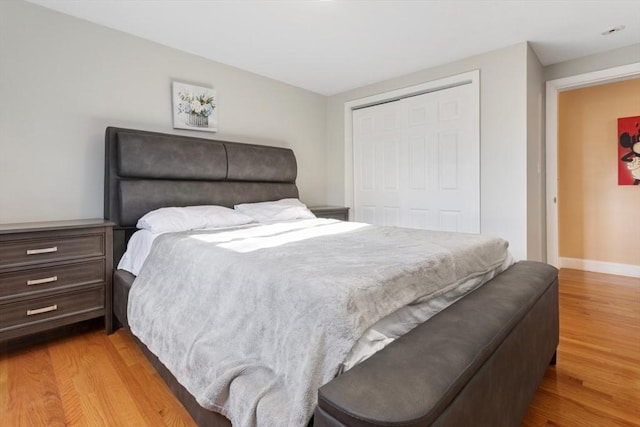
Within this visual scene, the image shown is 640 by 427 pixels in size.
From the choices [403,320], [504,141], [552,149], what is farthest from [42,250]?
[552,149]

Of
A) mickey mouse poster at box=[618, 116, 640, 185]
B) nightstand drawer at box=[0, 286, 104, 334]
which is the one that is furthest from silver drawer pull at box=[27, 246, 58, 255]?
mickey mouse poster at box=[618, 116, 640, 185]

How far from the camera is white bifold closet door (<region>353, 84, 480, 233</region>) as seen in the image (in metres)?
3.26

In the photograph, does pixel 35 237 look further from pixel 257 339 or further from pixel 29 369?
pixel 257 339

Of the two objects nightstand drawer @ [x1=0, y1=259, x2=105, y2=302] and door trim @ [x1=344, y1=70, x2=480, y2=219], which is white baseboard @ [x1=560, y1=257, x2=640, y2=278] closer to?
door trim @ [x1=344, y1=70, x2=480, y2=219]

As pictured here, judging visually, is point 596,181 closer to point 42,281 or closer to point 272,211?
point 272,211

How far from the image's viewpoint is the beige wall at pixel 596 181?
3736mm

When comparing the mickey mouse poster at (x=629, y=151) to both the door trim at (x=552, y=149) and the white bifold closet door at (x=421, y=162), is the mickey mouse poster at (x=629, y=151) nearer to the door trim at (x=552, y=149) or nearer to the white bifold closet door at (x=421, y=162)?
the door trim at (x=552, y=149)

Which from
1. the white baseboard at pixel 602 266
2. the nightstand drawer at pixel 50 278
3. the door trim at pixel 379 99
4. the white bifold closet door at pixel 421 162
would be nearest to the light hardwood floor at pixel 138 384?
the nightstand drawer at pixel 50 278

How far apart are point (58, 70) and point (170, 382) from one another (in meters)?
2.37

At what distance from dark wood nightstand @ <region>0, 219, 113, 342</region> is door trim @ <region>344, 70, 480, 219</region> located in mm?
2765

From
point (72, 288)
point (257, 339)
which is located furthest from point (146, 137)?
point (257, 339)

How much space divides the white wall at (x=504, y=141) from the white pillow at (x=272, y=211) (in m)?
1.74

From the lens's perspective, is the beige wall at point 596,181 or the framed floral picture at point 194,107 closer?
the framed floral picture at point 194,107

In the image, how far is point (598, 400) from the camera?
1.55m
